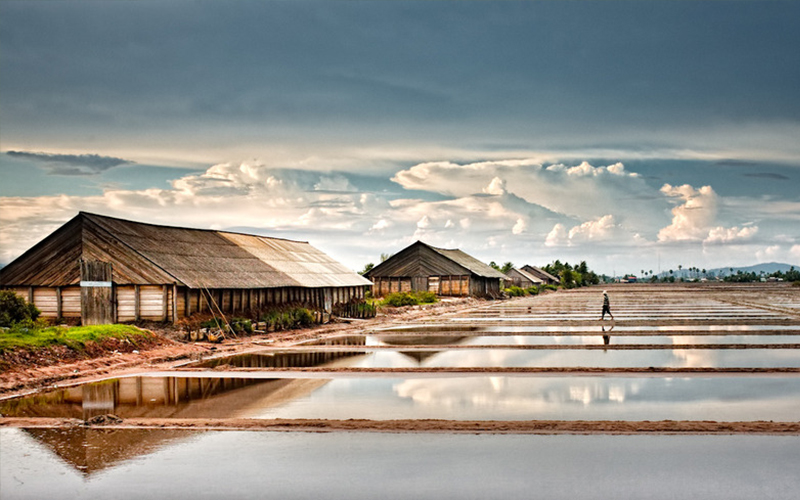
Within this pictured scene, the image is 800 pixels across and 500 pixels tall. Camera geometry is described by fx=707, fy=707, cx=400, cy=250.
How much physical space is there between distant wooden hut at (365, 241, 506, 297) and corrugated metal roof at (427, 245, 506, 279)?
0.79 metres

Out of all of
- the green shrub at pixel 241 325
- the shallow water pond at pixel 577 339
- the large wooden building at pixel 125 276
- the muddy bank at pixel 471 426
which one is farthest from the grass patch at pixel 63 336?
the shallow water pond at pixel 577 339

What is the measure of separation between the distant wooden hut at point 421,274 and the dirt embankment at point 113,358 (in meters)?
41.1

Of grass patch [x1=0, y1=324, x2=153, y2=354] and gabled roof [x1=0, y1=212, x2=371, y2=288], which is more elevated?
gabled roof [x1=0, y1=212, x2=371, y2=288]

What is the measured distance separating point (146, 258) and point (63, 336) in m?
7.88

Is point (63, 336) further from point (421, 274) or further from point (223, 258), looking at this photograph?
point (421, 274)

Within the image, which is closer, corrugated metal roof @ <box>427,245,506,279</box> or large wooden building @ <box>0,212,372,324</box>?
large wooden building @ <box>0,212,372,324</box>

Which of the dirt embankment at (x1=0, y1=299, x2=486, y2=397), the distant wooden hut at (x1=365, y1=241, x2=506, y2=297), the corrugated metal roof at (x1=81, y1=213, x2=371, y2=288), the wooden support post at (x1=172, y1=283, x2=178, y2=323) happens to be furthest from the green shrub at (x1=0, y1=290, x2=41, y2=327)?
the distant wooden hut at (x1=365, y1=241, x2=506, y2=297)

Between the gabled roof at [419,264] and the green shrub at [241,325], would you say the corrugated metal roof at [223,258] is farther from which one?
the gabled roof at [419,264]

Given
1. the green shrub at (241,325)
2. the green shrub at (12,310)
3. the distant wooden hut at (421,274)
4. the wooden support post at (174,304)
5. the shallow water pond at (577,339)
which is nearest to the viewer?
the green shrub at (12,310)

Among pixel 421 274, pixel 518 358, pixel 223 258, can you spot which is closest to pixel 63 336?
pixel 518 358

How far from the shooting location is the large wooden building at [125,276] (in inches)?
1193

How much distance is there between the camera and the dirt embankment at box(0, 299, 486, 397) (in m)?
19.6

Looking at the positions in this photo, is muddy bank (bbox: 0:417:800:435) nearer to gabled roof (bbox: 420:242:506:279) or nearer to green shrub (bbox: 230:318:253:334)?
green shrub (bbox: 230:318:253:334)

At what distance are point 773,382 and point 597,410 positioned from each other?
6.53 m
